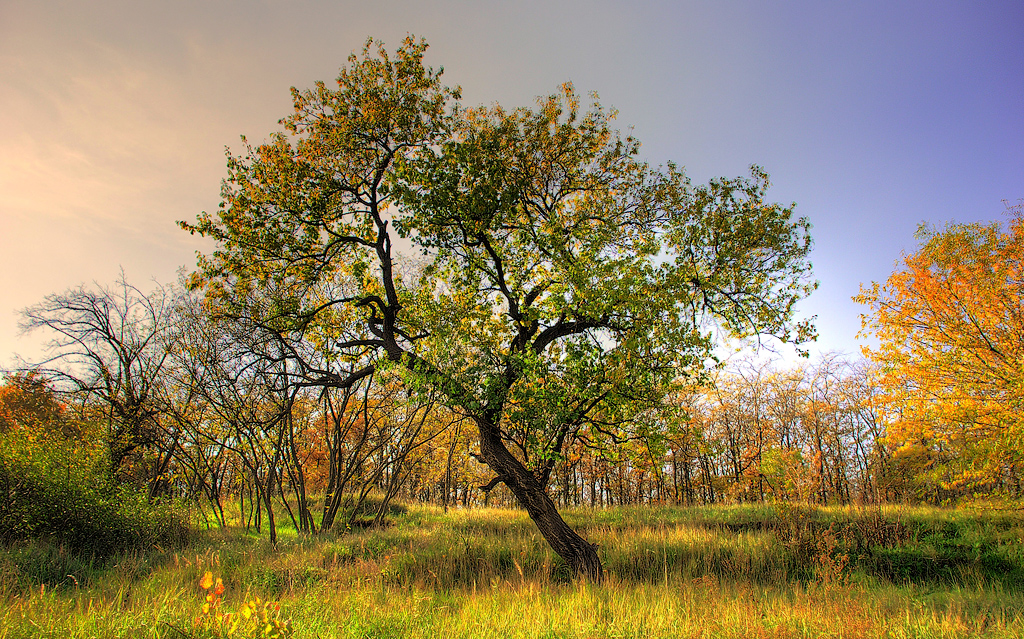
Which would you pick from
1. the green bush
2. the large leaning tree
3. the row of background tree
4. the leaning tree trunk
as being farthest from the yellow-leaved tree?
the green bush

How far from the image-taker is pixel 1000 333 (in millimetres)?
9859

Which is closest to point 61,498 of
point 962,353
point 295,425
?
point 295,425

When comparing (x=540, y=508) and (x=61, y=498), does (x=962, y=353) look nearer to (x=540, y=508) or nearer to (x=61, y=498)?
(x=540, y=508)

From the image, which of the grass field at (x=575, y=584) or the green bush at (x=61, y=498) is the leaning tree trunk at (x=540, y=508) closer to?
the grass field at (x=575, y=584)

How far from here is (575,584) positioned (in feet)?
21.8

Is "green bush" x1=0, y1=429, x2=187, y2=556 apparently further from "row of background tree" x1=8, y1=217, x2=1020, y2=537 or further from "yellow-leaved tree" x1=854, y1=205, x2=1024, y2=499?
"yellow-leaved tree" x1=854, y1=205, x2=1024, y2=499

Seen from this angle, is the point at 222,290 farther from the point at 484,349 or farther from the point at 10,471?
the point at 484,349

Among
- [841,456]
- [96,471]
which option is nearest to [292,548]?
[96,471]

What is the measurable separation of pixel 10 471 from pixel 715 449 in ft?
41.7

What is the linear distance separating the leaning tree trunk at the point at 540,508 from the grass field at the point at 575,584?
0.45 m

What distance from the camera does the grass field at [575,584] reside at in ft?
13.8

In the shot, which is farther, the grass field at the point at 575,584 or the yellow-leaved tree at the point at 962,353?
the yellow-leaved tree at the point at 962,353

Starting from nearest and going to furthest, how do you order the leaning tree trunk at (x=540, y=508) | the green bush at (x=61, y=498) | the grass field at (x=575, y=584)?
the grass field at (x=575, y=584), the green bush at (x=61, y=498), the leaning tree trunk at (x=540, y=508)

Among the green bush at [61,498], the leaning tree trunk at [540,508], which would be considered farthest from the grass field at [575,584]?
the green bush at [61,498]
